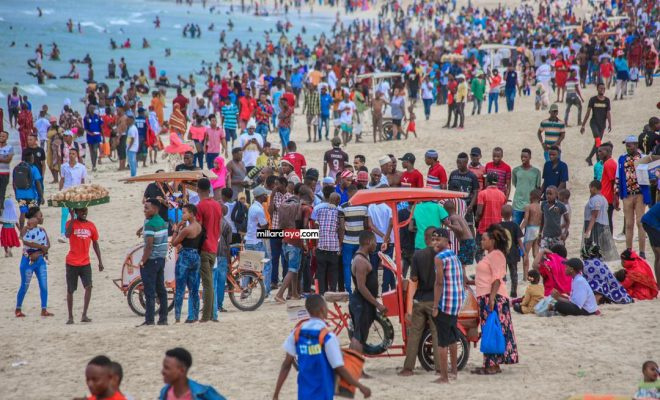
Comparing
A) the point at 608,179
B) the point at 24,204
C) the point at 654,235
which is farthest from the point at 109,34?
the point at 654,235

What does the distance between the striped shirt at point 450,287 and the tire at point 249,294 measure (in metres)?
4.37

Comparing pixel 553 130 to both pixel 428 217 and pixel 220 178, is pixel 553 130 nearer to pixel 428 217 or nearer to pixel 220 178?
pixel 428 217

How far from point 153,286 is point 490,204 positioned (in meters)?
4.64

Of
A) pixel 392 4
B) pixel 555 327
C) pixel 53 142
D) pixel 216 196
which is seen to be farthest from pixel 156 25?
pixel 555 327

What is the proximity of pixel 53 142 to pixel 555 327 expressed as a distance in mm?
14300

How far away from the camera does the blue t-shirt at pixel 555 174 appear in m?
14.9

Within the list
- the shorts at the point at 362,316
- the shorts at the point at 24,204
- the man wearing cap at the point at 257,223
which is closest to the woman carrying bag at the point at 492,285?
the shorts at the point at 362,316

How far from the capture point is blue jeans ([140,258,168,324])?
38.2 feet

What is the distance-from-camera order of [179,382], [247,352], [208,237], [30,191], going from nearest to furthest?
[179,382] < [247,352] < [208,237] < [30,191]

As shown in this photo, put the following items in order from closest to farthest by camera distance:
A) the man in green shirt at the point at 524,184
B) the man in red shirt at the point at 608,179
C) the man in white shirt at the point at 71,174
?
1. the man in green shirt at the point at 524,184
2. the man in red shirt at the point at 608,179
3. the man in white shirt at the point at 71,174

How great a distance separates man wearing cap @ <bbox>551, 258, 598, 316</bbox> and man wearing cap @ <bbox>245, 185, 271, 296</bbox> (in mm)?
3966

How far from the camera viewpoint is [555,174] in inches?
587

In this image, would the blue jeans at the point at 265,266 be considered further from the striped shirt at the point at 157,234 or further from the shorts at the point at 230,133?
the shorts at the point at 230,133

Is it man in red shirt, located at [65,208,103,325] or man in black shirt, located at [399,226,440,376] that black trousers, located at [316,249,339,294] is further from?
man in black shirt, located at [399,226,440,376]
